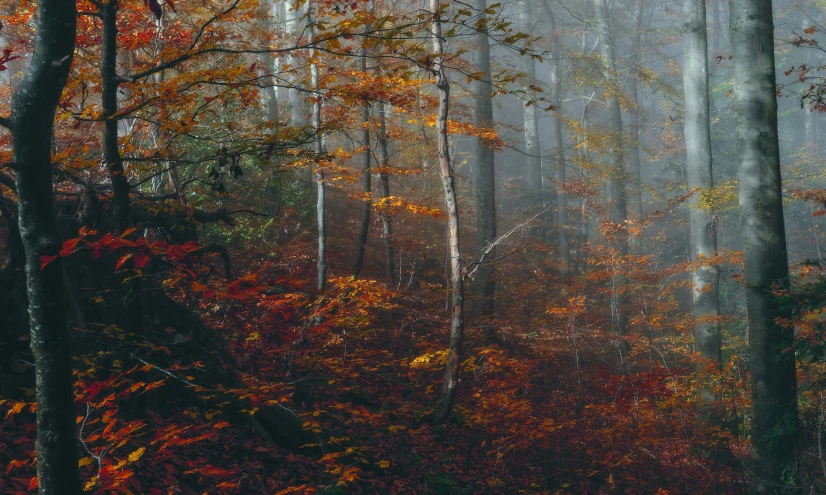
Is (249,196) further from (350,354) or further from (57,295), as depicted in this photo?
(57,295)

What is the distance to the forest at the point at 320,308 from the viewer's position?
383cm

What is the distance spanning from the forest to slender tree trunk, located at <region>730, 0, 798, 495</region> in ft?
0.09

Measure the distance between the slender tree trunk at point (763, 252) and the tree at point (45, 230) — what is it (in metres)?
6.92

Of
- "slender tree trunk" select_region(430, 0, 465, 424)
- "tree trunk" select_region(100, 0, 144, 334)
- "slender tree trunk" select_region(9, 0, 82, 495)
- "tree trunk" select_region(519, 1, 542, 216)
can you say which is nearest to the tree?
"slender tree trunk" select_region(9, 0, 82, 495)

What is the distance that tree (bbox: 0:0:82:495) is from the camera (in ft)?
8.53

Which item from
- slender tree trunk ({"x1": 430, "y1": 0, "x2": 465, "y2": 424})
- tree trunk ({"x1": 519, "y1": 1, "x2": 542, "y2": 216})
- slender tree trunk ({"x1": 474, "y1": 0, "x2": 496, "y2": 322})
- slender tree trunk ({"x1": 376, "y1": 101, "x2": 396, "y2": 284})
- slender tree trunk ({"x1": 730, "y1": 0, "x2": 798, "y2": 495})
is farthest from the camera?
tree trunk ({"x1": 519, "y1": 1, "x2": 542, "y2": 216})

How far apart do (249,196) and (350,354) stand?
5181 millimetres

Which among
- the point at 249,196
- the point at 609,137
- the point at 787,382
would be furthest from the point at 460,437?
the point at 609,137

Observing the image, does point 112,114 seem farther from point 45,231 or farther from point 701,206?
point 701,206

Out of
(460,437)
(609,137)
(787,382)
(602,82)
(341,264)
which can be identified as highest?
(602,82)

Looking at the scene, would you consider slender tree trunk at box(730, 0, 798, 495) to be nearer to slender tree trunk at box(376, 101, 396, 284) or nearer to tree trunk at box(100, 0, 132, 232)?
slender tree trunk at box(376, 101, 396, 284)

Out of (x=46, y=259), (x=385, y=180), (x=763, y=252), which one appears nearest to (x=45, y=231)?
(x=46, y=259)

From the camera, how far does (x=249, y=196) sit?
12.2 meters

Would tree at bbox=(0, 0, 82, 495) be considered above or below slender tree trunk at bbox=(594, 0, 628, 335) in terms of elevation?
below
